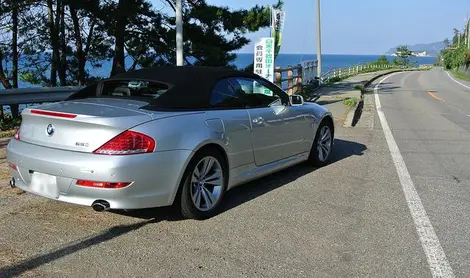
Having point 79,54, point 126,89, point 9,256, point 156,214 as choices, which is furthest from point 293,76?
point 9,256

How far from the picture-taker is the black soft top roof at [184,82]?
4.58 metres

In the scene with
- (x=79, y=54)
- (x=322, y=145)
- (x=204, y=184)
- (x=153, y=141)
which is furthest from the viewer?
(x=79, y=54)

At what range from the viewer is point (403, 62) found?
95188 millimetres

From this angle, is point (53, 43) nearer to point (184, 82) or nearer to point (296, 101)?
point (296, 101)

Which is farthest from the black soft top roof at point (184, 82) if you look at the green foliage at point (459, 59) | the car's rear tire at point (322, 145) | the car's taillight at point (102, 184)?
the green foliage at point (459, 59)

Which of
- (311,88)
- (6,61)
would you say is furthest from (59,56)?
(311,88)

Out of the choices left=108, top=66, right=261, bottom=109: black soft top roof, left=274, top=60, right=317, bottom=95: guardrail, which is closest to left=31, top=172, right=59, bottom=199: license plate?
left=108, top=66, right=261, bottom=109: black soft top roof

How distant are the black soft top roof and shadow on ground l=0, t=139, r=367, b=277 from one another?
1098 millimetres

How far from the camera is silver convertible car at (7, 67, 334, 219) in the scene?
13.1 ft

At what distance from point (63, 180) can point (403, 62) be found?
324ft

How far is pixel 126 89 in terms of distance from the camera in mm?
5266

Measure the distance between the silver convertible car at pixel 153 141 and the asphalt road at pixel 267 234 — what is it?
33 centimetres

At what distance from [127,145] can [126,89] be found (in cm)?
143

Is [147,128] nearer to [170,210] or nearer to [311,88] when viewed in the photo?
[170,210]
